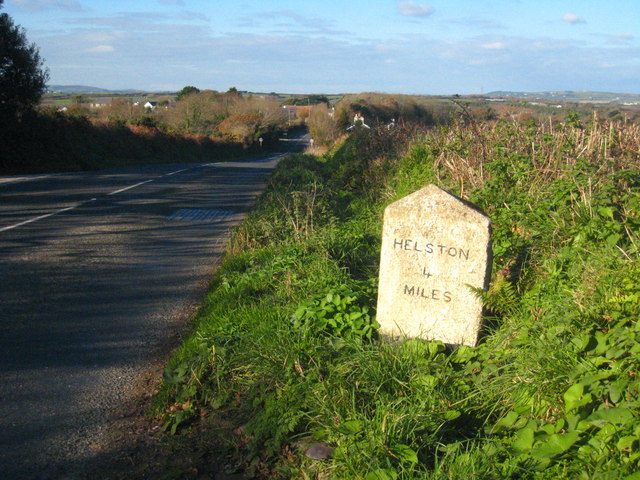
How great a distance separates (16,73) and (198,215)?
731 inches

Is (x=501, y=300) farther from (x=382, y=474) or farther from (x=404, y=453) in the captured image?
(x=382, y=474)

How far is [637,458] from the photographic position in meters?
2.69

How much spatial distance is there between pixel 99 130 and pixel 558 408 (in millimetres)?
35898

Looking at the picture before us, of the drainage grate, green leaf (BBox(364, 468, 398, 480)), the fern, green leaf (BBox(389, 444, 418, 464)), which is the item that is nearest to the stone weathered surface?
the fern

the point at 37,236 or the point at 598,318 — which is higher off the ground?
the point at 598,318

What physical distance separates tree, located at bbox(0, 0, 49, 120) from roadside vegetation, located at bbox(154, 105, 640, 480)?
78.3ft

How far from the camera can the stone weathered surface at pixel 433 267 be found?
4.42m

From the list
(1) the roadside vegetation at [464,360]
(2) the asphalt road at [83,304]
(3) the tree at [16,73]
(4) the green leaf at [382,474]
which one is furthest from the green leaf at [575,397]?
(3) the tree at [16,73]

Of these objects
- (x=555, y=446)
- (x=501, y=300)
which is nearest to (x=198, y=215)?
(x=501, y=300)

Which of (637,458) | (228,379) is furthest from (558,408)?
(228,379)

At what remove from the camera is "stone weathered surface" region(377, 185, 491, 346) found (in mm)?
4418

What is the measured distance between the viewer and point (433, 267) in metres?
4.57

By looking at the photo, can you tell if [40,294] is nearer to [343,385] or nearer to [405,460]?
[343,385]

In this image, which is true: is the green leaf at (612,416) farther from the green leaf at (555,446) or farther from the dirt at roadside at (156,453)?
the dirt at roadside at (156,453)
